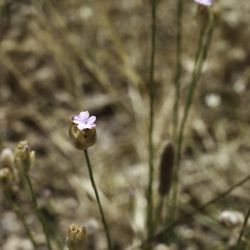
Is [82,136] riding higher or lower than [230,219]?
higher

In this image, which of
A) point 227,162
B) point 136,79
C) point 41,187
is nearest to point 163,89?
point 136,79

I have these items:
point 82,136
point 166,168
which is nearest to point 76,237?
point 82,136

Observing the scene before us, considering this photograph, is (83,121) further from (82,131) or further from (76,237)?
(76,237)

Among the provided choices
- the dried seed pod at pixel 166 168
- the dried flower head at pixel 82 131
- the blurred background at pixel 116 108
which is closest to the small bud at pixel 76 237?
the dried flower head at pixel 82 131

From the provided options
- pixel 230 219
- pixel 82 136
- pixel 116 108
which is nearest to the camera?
pixel 82 136

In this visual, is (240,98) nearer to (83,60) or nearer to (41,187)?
(83,60)

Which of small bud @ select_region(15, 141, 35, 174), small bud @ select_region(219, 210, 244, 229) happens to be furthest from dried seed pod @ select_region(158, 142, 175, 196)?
small bud @ select_region(15, 141, 35, 174)
